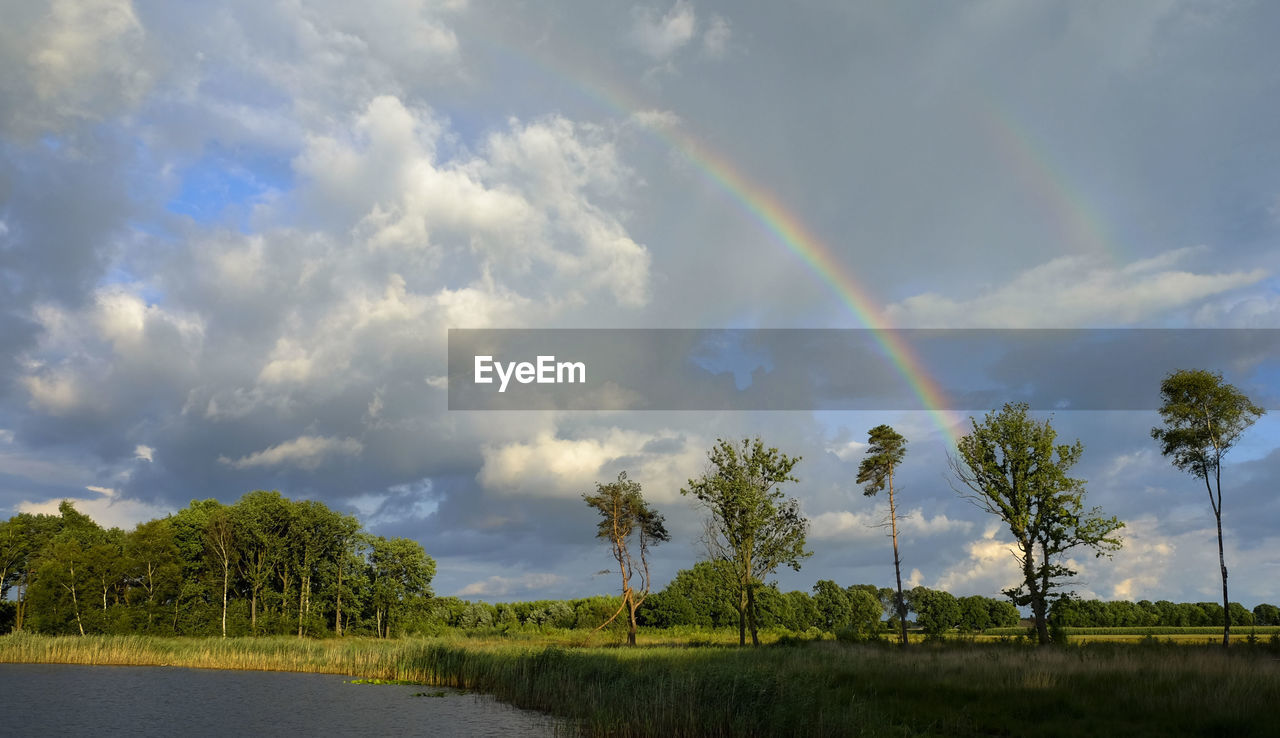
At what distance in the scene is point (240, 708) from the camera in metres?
30.0

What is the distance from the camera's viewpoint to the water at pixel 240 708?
80.6 ft

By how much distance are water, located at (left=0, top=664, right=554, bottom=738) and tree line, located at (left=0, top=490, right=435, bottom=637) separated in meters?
35.0

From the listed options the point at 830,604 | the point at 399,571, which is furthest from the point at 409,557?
the point at 830,604

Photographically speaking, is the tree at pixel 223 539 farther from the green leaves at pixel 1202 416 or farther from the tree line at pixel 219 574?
the green leaves at pixel 1202 416

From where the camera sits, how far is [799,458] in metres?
52.0

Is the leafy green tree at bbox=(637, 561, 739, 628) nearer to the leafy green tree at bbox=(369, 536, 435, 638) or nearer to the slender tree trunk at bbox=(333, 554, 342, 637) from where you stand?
the leafy green tree at bbox=(369, 536, 435, 638)

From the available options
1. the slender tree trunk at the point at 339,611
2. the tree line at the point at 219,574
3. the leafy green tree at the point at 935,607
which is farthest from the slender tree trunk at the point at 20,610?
the leafy green tree at the point at 935,607

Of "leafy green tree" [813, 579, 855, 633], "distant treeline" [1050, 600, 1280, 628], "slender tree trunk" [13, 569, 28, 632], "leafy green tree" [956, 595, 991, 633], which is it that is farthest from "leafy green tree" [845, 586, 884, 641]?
"slender tree trunk" [13, 569, 28, 632]

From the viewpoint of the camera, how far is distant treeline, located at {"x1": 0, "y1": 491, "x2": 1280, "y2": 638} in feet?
244

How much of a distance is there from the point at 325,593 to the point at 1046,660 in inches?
2850

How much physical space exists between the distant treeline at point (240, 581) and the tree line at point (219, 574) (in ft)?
0.45

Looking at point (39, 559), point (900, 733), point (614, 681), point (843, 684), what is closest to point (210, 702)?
point (614, 681)

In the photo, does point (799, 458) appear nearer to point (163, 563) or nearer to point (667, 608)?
point (667, 608)

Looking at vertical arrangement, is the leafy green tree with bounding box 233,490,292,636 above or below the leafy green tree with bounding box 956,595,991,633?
above
